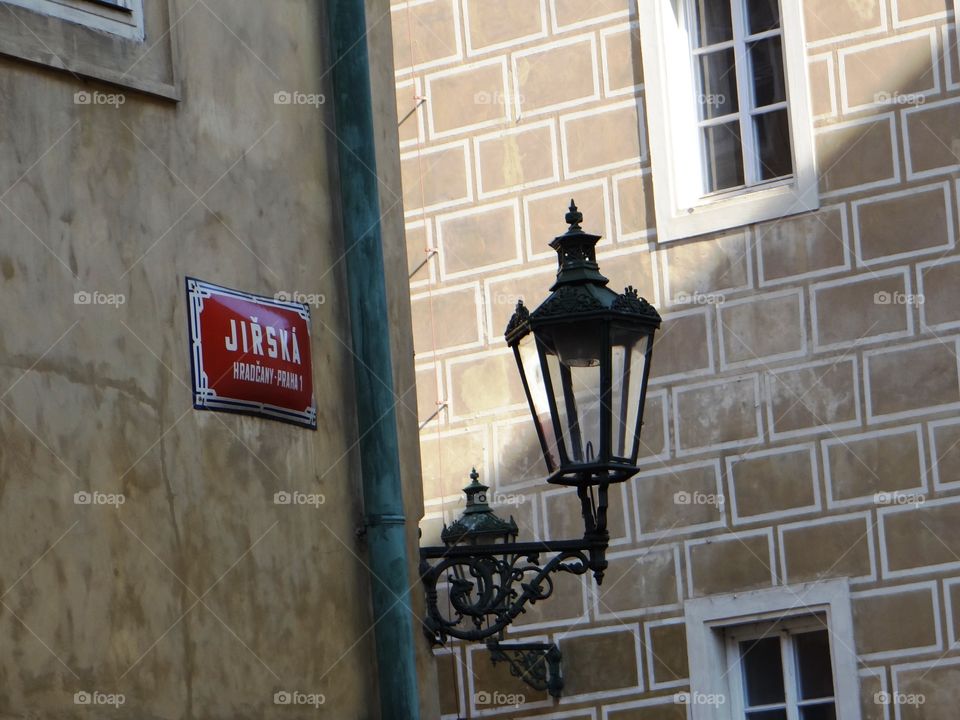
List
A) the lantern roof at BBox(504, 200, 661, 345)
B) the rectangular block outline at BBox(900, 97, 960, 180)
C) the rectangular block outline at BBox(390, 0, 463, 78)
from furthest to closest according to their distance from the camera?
the rectangular block outline at BBox(390, 0, 463, 78) → the rectangular block outline at BBox(900, 97, 960, 180) → the lantern roof at BBox(504, 200, 661, 345)

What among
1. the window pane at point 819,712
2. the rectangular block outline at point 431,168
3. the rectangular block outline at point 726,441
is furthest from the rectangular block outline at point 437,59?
the window pane at point 819,712

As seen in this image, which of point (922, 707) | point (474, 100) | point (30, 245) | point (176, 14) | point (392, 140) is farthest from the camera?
point (474, 100)

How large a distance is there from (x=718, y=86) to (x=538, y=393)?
21.5ft

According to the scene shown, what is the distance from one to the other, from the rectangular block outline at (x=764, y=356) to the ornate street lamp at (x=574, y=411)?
5490 mm

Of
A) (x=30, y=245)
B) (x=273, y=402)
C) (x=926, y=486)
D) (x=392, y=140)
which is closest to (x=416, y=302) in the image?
(x=926, y=486)

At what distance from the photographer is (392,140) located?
8117mm

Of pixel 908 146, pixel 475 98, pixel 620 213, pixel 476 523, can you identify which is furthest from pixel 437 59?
pixel 476 523

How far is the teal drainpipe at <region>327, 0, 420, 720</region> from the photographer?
24.2 feet

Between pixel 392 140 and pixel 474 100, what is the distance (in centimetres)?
627

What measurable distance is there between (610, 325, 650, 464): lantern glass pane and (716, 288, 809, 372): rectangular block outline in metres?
5.54

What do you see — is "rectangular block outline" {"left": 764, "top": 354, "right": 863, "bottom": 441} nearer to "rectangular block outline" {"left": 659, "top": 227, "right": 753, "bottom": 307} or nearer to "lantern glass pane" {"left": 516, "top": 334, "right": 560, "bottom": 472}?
Result: "rectangular block outline" {"left": 659, "top": 227, "right": 753, "bottom": 307}

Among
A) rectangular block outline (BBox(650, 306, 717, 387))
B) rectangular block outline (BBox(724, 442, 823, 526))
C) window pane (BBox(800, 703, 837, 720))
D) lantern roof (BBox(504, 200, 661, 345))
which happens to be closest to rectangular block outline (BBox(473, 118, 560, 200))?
rectangular block outline (BBox(650, 306, 717, 387))

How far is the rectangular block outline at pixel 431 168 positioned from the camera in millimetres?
14281

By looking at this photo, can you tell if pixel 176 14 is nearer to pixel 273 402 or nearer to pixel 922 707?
pixel 273 402
